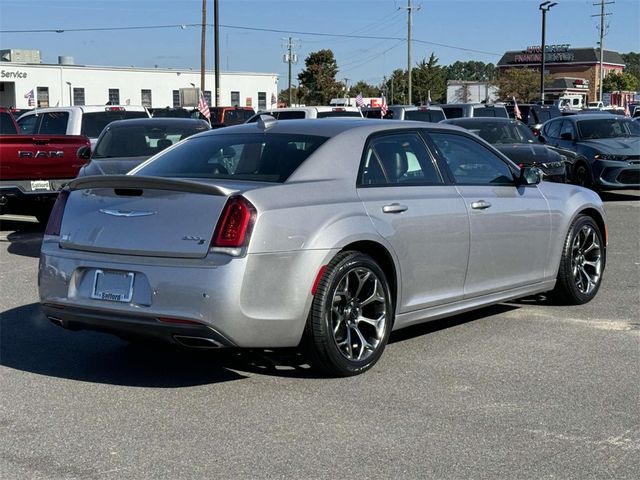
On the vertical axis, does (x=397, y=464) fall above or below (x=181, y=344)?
below

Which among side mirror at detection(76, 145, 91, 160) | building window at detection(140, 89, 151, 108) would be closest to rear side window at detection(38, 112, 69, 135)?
side mirror at detection(76, 145, 91, 160)

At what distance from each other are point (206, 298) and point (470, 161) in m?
2.80

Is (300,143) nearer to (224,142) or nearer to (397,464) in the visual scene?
(224,142)

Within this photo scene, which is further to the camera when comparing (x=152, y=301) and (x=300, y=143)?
(x=300, y=143)

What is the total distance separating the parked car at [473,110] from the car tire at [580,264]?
19535mm

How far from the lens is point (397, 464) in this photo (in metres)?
4.36

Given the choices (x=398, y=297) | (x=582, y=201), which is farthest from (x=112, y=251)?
(x=582, y=201)

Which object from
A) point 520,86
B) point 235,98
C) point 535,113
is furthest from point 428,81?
point 535,113

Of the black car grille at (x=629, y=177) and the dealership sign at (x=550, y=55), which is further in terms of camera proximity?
the dealership sign at (x=550, y=55)

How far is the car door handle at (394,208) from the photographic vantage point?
607 cm

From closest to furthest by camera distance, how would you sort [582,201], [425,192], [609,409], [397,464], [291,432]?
[397,464]
[291,432]
[609,409]
[425,192]
[582,201]

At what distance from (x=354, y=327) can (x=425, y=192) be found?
1181 mm

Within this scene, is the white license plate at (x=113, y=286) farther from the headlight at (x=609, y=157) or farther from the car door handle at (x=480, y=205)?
the headlight at (x=609, y=157)

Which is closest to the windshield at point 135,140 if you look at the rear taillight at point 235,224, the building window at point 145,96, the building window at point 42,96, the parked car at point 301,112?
the rear taillight at point 235,224
